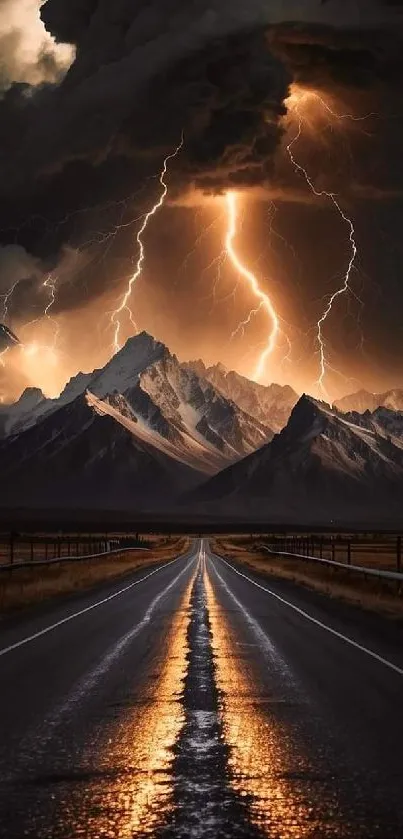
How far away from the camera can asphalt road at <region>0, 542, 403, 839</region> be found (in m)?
6.88

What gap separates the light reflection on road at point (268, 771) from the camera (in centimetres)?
673

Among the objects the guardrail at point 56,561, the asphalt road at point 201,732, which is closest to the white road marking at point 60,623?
the asphalt road at point 201,732

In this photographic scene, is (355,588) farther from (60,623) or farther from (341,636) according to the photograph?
(341,636)

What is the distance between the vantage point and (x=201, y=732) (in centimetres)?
982

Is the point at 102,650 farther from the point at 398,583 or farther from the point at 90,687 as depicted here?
the point at 398,583

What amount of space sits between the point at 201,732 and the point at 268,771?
5.57 feet

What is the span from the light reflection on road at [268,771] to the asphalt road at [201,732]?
0.07 feet

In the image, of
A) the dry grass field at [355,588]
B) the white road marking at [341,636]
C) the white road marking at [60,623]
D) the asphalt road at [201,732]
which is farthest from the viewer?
the dry grass field at [355,588]

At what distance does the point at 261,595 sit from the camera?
33188 millimetres

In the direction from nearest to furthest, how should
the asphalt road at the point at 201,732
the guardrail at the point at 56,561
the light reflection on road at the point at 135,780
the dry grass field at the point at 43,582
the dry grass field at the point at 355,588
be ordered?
the light reflection on road at the point at 135,780
the asphalt road at the point at 201,732
the dry grass field at the point at 355,588
the dry grass field at the point at 43,582
the guardrail at the point at 56,561

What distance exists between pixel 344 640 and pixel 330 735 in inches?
355

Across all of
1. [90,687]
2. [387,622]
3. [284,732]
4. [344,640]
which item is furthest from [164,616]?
[284,732]

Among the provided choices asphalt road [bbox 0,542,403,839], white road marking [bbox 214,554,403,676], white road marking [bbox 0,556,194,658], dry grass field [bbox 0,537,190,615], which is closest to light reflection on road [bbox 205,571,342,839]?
asphalt road [bbox 0,542,403,839]

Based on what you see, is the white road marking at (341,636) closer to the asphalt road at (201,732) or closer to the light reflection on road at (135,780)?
the asphalt road at (201,732)
